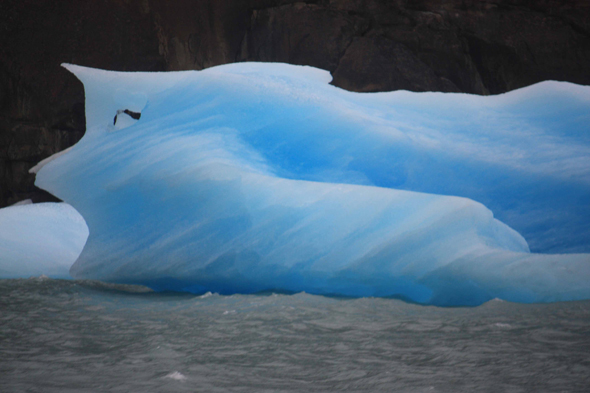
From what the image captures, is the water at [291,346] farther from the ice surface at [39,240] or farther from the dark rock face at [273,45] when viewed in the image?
the dark rock face at [273,45]

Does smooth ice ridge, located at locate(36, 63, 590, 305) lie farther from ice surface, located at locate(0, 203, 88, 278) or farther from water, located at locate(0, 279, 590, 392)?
ice surface, located at locate(0, 203, 88, 278)

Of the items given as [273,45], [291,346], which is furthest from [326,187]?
[273,45]

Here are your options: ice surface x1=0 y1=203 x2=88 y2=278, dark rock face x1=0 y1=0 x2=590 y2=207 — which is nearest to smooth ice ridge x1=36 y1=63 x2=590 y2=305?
ice surface x1=0 y1=203 x2=88 y2=278

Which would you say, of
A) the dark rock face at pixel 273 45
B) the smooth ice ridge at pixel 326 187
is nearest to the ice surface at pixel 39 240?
the smooth ice ridge at pixel 326 187

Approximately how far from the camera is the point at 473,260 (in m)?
2.05

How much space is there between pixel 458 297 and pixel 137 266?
159 cm

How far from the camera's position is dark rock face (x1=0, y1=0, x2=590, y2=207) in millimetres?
5855

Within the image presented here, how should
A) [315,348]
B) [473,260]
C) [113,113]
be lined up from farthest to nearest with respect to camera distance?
[113,113] → [473,260] → [315,348]

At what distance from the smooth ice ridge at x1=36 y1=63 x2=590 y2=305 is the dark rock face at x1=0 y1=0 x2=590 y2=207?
2.99m

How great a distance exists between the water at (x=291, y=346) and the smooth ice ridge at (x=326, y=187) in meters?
0.22

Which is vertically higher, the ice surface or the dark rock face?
the dark rock face

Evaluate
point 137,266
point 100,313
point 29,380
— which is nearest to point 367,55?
point 137,266

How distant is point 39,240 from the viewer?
3.39 meters

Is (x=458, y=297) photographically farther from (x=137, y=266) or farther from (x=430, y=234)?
(x=137, y=266)
